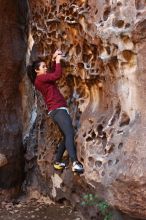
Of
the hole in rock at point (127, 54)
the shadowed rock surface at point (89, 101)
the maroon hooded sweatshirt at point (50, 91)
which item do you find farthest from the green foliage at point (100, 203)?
the hole in rock at point (127, 54)

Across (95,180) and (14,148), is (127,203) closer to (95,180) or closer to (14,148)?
(95,180)

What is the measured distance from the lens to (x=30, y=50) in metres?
5.54

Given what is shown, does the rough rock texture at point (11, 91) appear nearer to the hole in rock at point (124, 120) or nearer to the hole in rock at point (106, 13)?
the hole in rock at point (106, 13)

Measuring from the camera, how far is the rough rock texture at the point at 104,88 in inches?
137

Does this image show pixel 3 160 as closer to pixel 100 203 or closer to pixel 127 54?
pixel 100 203

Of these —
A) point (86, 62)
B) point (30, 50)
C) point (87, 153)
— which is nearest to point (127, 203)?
point (87, 153)

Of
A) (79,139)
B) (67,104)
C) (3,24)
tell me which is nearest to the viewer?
(79,139)

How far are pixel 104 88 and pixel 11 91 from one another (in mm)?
1887

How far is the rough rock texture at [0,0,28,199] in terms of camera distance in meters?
5.54

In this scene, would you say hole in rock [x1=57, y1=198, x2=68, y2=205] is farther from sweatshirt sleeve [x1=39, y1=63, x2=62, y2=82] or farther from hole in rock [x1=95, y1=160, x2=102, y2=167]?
sweatshirt sleeve [x1=39, y1=63, x2=62, y2=82]

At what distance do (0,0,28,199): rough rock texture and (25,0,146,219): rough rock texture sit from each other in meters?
0.55

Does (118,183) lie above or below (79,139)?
below

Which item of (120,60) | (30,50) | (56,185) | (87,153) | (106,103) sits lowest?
(56,185)

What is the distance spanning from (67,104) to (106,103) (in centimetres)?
81
